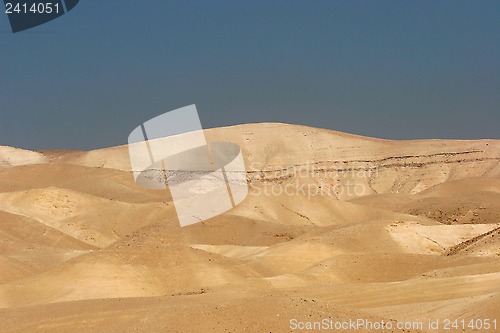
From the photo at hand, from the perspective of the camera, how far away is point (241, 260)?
1048 inches

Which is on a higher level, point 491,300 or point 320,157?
point 491,300

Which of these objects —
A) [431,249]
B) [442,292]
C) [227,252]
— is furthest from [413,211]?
[442,292]

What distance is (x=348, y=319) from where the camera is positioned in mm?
12828

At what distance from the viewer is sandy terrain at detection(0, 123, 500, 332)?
13.6 m

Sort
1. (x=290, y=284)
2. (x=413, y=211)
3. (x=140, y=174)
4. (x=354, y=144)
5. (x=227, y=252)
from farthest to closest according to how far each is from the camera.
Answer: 1. (x=354, y=144)
2. (x=140, y=174)
3. (x=413, y=211)
4. (x=227, y=252)
5. (x=290, y=284)

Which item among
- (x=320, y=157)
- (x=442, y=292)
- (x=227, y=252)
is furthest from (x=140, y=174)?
(x=442, y=292)

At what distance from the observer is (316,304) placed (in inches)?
548

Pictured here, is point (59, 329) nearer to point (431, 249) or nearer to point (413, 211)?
point (431, 249)

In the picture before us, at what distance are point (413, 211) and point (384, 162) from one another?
30780mm

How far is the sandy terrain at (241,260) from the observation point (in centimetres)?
1362

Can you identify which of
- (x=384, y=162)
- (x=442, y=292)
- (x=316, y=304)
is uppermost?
(x=316, y=304)

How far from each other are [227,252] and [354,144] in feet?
183

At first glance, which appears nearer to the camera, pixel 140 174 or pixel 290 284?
pixel 290 284

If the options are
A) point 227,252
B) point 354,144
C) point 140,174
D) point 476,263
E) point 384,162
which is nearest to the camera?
point 476,263
